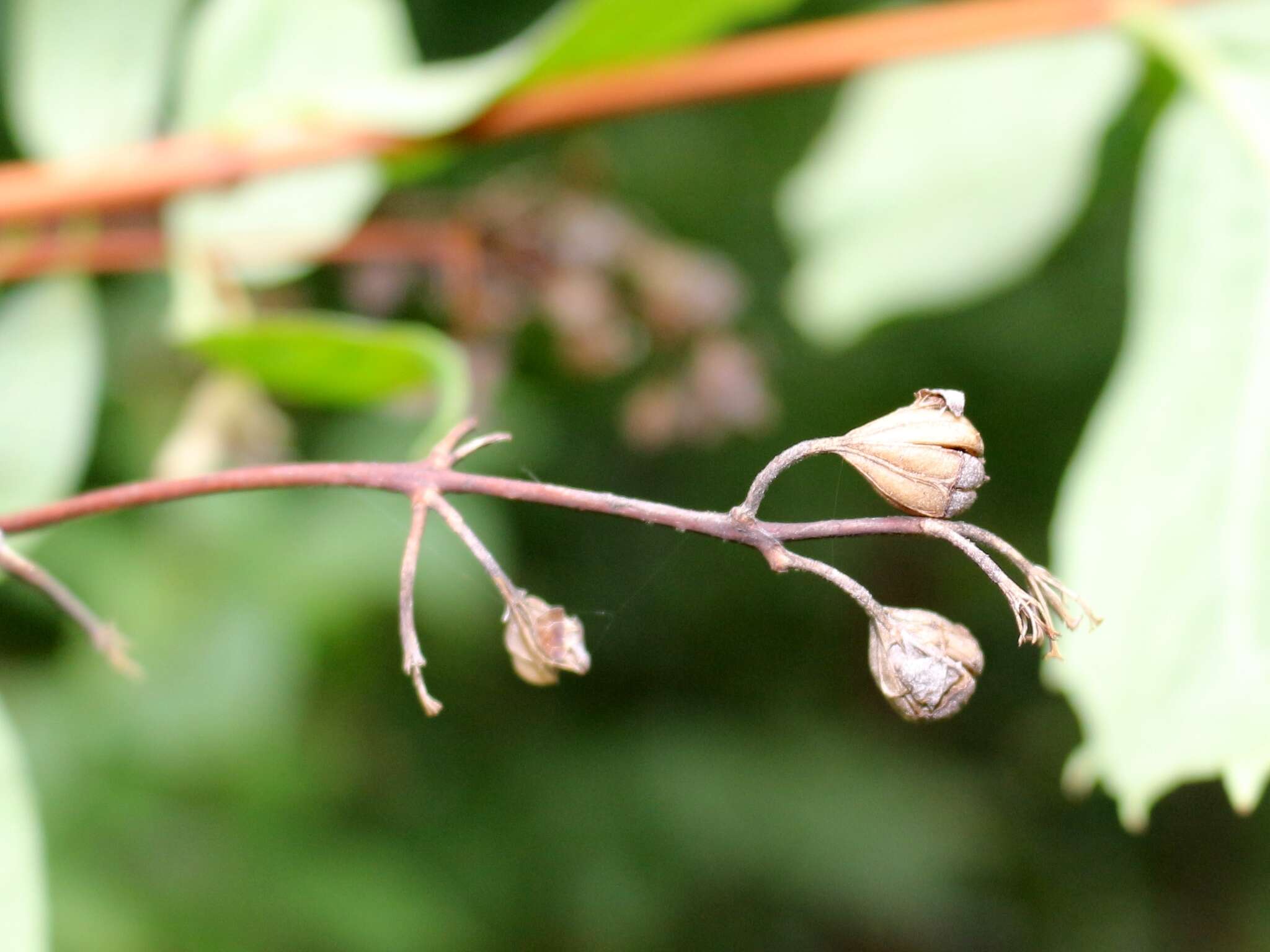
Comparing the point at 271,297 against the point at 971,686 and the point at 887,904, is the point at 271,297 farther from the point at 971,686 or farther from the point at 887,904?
the point at 887,904

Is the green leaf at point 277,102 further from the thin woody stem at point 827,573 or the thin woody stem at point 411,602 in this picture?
the thin woody stem at point 827,573

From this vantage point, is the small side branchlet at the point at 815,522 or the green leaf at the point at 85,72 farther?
the green leaf at the point at 85,72

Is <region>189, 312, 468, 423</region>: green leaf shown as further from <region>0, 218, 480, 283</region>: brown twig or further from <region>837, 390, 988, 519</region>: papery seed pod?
<region>837, 390, 988, 519</region>: papery seed pod

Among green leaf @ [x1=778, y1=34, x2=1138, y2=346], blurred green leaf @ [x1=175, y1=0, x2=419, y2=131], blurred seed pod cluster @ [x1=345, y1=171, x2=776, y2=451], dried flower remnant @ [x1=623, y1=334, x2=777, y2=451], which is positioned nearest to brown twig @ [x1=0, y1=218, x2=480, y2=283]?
blurred seed pod cluster @ [x1=345, y1=171, x2=776, y2=451]

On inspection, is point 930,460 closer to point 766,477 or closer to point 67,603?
Answer: point 766,477

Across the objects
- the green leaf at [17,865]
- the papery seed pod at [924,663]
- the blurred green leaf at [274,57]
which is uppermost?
Result: the blurred green leaf at [274,57]

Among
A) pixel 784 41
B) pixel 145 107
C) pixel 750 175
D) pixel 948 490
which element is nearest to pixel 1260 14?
pixel 784 41

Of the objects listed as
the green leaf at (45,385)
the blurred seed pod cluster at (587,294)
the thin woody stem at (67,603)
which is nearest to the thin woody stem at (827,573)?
the thin woody stem at (67,603)

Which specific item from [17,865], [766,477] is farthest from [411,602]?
[17,865]
